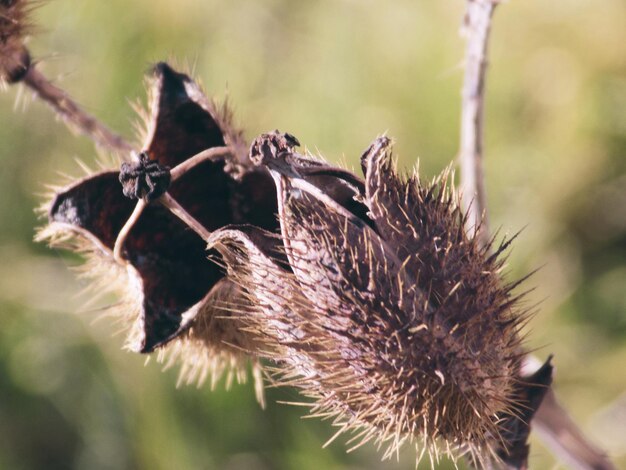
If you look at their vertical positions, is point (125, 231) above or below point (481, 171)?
below

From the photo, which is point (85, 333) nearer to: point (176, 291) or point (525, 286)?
point (525, 286)

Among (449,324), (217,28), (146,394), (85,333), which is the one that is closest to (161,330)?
(449,324)

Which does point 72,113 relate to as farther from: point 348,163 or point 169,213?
point 348,163

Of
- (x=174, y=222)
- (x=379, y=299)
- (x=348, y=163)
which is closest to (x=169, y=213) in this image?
(x=174, y=222)

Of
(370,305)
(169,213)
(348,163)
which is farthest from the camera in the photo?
(348,163)

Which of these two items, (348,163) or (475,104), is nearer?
(475,104)

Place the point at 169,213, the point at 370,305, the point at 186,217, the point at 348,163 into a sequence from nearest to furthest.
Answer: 1. the point at 370,305
2. the point at 186,217
3. the point at 169,213
4. the point at 348,163
